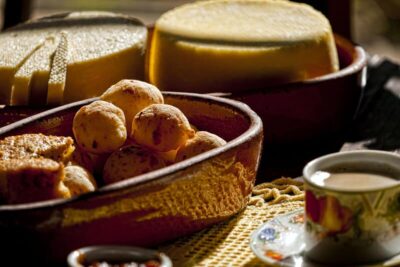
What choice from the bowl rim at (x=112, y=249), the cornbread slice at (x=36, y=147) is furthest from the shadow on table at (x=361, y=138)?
the bowl rim at (x=112, y=249)

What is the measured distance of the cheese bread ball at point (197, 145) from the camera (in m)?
1.10

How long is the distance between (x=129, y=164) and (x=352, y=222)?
25cm

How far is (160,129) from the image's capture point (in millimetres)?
1083

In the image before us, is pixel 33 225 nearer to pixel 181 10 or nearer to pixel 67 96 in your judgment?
pixel 67 96

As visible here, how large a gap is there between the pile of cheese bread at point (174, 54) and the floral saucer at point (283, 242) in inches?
15.3

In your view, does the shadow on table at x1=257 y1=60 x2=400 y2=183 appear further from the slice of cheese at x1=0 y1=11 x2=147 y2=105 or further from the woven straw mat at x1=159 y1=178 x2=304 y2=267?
the slice of cheese at x1=0 y1=11 x2=147 y2=105

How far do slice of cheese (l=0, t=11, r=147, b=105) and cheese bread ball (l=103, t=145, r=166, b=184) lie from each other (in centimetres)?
33

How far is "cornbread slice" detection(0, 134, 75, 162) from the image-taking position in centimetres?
107

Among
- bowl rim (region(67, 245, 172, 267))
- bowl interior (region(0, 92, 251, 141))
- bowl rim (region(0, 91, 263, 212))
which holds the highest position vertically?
bowl rim (region(0, 91, 263, 212))

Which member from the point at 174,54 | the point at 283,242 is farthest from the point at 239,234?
the point at 174,54

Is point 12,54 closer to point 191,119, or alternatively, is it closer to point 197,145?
point 191,119

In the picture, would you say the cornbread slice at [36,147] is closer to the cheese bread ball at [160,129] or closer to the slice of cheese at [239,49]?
the cheese bread ball at [160,129]

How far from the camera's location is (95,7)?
394 cm

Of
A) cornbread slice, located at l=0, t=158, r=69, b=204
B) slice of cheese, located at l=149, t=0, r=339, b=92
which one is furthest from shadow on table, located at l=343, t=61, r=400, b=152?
cornbread slice, located at l=0, t=158, r=69, b=204
